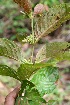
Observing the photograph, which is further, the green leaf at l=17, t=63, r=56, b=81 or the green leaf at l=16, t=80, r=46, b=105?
the green leaf at l=16, t=80, r=46, b=105

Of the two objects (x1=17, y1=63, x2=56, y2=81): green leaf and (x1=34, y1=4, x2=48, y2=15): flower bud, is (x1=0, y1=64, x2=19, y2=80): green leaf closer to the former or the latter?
(x1=17, y1=63, x2=56, y2=81): green leaf

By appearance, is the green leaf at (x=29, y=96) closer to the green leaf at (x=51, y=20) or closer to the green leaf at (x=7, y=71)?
the green leaf at (x=7, y=71)

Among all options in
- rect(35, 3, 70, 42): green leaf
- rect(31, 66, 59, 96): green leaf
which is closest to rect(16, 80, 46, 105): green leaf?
rect(31, 66, 59, 96): green leaf

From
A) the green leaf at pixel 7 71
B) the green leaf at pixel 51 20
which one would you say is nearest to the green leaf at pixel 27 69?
the green leaf at pixel 7 71

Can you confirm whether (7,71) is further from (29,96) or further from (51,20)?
(51,20)

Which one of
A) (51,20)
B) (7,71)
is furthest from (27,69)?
(51,20)
